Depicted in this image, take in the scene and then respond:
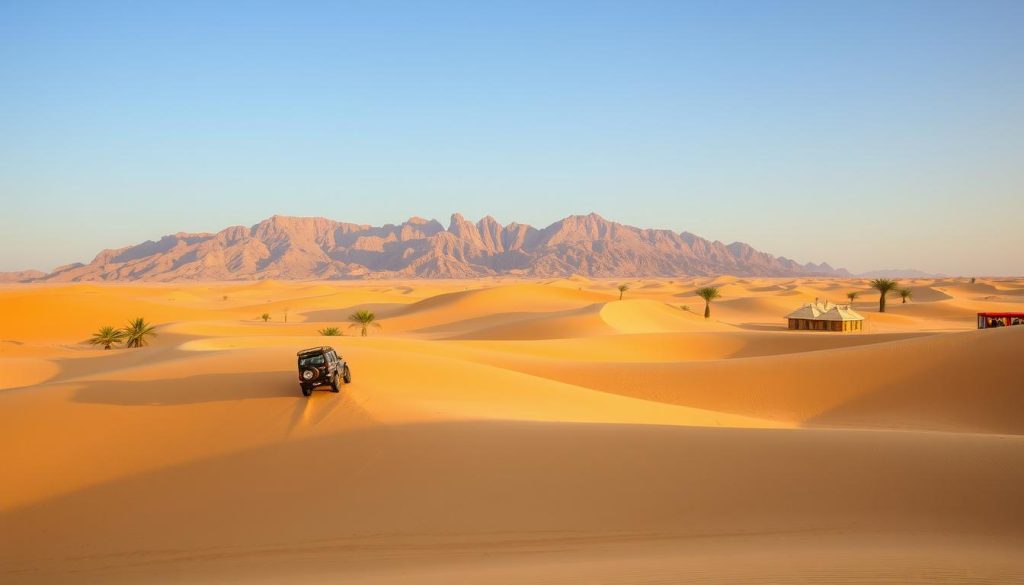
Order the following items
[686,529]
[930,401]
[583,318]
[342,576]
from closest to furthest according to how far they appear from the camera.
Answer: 1. [342,576]
2. [686,529]
3. [930,401]
4. [583,318]

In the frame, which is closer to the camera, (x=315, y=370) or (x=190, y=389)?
(x=315, y=370)

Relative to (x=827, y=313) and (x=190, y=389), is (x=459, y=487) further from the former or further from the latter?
(x=827, y=313)

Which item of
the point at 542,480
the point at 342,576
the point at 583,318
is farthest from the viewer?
the point at 583,318

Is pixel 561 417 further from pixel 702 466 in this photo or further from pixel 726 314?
pixel 726 314

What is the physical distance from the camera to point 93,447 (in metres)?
10.9

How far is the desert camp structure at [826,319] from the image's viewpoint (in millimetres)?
44375

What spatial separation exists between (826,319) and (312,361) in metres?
42.8

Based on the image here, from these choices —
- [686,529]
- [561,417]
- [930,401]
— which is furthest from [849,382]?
[686,529]

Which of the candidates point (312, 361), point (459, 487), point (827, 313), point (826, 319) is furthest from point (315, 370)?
point (827, 313)

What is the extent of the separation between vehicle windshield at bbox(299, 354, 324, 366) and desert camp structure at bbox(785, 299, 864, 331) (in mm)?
41804

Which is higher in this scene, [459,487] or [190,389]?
[190,389]

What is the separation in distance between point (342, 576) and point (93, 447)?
6.61 meters

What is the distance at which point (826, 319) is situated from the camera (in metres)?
45.7

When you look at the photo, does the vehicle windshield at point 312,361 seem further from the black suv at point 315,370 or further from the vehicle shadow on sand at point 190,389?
the vehicle shadow on sand at point 190,389
